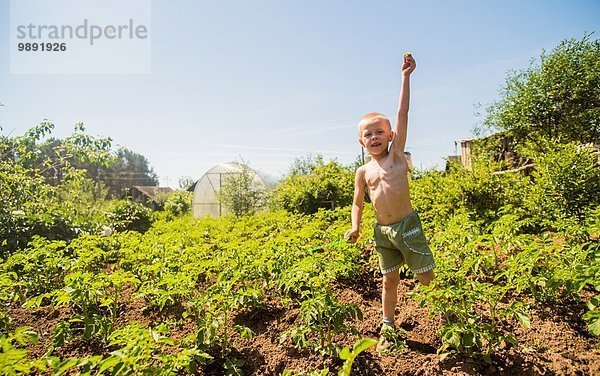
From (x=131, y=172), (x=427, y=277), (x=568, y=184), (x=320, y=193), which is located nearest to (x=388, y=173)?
(x=427, y=277)

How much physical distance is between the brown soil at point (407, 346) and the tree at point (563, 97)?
10.4 m

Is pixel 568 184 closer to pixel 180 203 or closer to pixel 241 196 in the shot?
pixel 241 196

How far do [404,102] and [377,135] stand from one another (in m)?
0.31

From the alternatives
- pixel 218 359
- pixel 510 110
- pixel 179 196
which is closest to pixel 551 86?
pixel 510 110

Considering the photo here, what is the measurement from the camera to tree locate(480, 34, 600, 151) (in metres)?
11.1

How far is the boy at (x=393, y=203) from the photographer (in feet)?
8.44

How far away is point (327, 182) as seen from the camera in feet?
35.5

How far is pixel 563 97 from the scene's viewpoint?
11.4m

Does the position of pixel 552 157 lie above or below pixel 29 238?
above

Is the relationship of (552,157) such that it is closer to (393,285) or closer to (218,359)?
(393,285)

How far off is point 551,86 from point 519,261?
1154 centimetres

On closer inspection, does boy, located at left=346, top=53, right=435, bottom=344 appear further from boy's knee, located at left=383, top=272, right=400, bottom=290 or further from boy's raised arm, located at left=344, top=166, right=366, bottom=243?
boy's raised arm, located at left=344, top=166, right=366, bottom=243

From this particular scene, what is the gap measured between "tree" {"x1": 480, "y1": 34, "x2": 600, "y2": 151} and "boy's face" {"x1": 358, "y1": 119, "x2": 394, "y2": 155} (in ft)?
34.9

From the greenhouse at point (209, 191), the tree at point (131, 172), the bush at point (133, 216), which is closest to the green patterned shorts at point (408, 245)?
the bush at point (133, 216)
